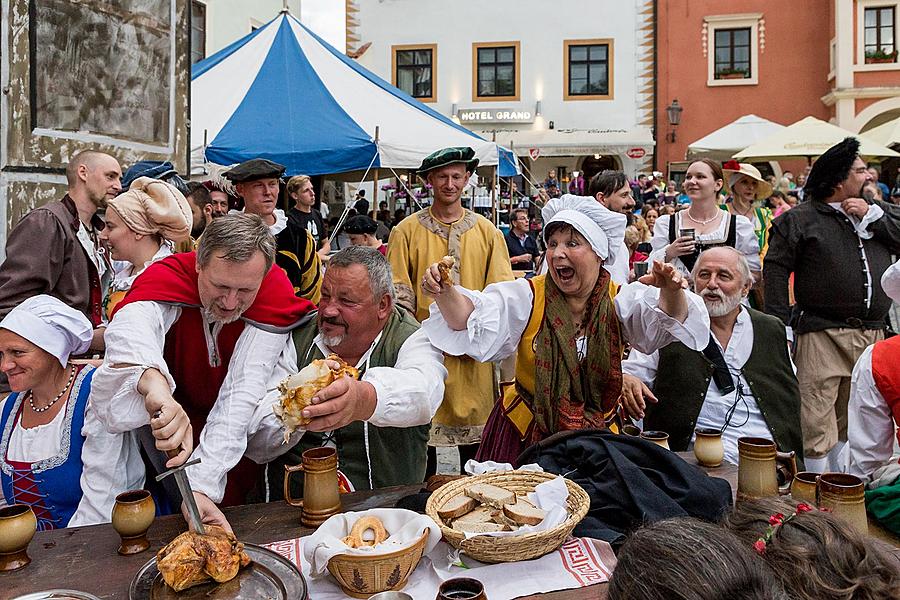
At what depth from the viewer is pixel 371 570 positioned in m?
1.63

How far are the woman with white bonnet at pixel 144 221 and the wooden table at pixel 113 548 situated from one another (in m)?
1.30

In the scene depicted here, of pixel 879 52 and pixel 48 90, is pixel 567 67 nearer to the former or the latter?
pixel 879 52

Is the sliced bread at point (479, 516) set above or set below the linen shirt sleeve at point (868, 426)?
below

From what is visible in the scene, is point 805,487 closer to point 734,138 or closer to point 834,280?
point 834,280

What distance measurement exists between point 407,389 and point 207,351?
28.7 inches

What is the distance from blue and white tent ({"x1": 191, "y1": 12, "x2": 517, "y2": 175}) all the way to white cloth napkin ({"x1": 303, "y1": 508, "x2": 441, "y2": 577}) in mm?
6410

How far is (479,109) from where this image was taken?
22.4 m

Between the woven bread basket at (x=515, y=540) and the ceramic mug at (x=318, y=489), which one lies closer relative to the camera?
the woven bread basket at (x=515, y=540)

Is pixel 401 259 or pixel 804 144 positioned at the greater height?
pixel 804 144

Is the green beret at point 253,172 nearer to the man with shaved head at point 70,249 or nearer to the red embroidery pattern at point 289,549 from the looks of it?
the man with shaved head at point 70,249

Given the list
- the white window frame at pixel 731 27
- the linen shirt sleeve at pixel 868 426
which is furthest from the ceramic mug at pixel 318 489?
the white window frame at pixel 731 27

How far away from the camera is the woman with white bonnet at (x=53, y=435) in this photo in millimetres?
2381

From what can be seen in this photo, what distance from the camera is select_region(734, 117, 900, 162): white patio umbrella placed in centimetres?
1196

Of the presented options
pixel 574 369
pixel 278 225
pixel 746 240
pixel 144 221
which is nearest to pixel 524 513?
pixel 574 369
